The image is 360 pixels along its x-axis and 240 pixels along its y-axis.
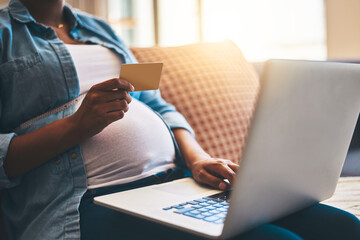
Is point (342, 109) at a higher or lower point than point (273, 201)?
higher

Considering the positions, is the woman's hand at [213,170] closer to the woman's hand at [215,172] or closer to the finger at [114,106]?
the woman's hand at [215,172]

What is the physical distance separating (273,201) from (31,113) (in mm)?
527

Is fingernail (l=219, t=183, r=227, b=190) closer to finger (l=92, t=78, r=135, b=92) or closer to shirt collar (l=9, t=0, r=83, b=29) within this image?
finger (l=92, t=78, r=135, b=92)

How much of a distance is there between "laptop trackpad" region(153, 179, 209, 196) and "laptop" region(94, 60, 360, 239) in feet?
0.04

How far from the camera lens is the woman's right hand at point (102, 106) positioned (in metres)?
0.71

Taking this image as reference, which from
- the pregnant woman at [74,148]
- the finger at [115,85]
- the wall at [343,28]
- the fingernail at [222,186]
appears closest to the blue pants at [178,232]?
the pregnant woman at [74,148]

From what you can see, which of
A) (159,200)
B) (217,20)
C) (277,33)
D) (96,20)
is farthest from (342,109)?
(217,20)

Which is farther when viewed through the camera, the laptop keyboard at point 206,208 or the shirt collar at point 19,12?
the shirt collar at point 19,12

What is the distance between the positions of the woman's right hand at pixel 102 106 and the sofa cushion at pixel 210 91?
47 centimetres

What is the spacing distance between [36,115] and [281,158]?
54 centimetres

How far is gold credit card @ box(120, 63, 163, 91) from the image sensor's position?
69cm

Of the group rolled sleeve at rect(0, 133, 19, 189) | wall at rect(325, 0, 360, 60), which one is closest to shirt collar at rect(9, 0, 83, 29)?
rolled sleeve at rect(0, 133, 19, 189)

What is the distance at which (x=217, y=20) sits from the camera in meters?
4.02

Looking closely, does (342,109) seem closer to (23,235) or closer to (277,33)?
(23,235)
